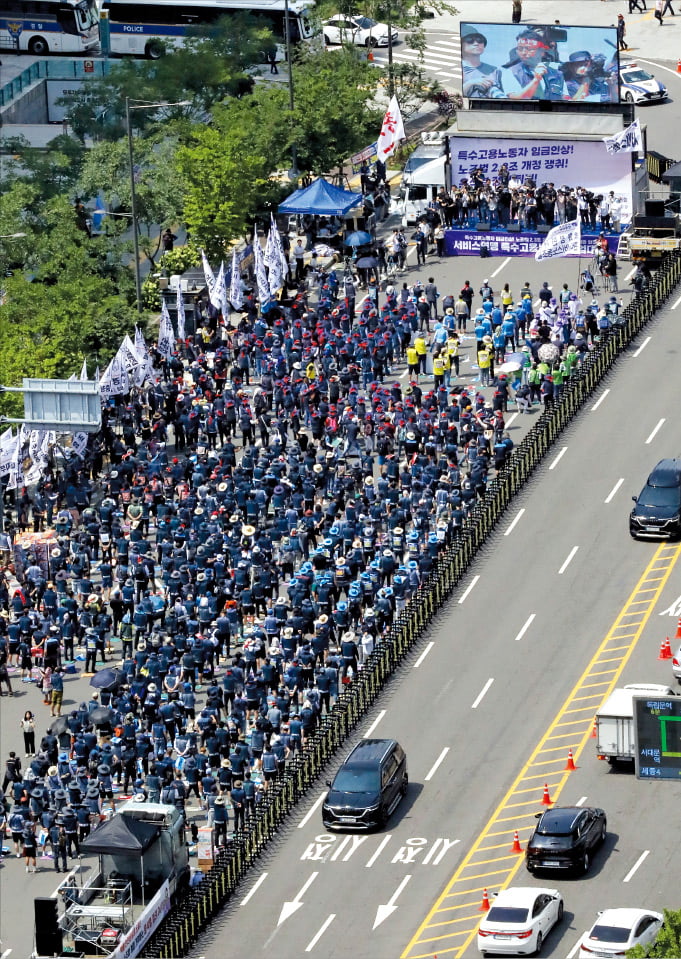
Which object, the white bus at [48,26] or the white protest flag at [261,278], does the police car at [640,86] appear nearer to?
the white protest flag at [261,278]

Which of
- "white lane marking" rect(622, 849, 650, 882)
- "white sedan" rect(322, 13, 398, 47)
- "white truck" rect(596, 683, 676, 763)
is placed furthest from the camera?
"white sedan" rect(322, 13, 398, 47)

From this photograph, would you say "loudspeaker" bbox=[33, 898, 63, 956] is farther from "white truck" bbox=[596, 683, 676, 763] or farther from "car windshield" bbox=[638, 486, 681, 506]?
"car windshield" bbox=[638, 486, 681, 506]

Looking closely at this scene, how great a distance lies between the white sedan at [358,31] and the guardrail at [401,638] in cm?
2763

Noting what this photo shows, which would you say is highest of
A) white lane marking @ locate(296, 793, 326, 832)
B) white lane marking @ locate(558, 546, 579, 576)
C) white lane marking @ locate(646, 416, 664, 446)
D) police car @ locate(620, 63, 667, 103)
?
police car @ locate(620, 63, 667, 103)

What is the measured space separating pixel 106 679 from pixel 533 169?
120 ft

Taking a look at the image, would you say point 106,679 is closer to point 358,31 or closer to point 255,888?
point 255,888

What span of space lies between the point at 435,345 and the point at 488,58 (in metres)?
17.6

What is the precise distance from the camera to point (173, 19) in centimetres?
12244

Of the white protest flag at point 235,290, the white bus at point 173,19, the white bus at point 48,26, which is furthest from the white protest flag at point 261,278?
the white bus at point 48,26

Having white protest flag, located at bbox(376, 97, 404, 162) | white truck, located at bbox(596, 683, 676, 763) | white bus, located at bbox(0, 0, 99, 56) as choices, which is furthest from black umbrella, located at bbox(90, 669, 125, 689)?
white bus, located at bbox(0, 0, 99, 56)

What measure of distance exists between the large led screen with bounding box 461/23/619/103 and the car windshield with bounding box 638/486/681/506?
26.9 m

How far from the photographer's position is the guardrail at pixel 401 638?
65.4 metres

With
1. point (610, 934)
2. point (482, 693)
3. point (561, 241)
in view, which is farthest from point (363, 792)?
point (561, 241)

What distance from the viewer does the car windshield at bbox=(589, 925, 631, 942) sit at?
194ft
